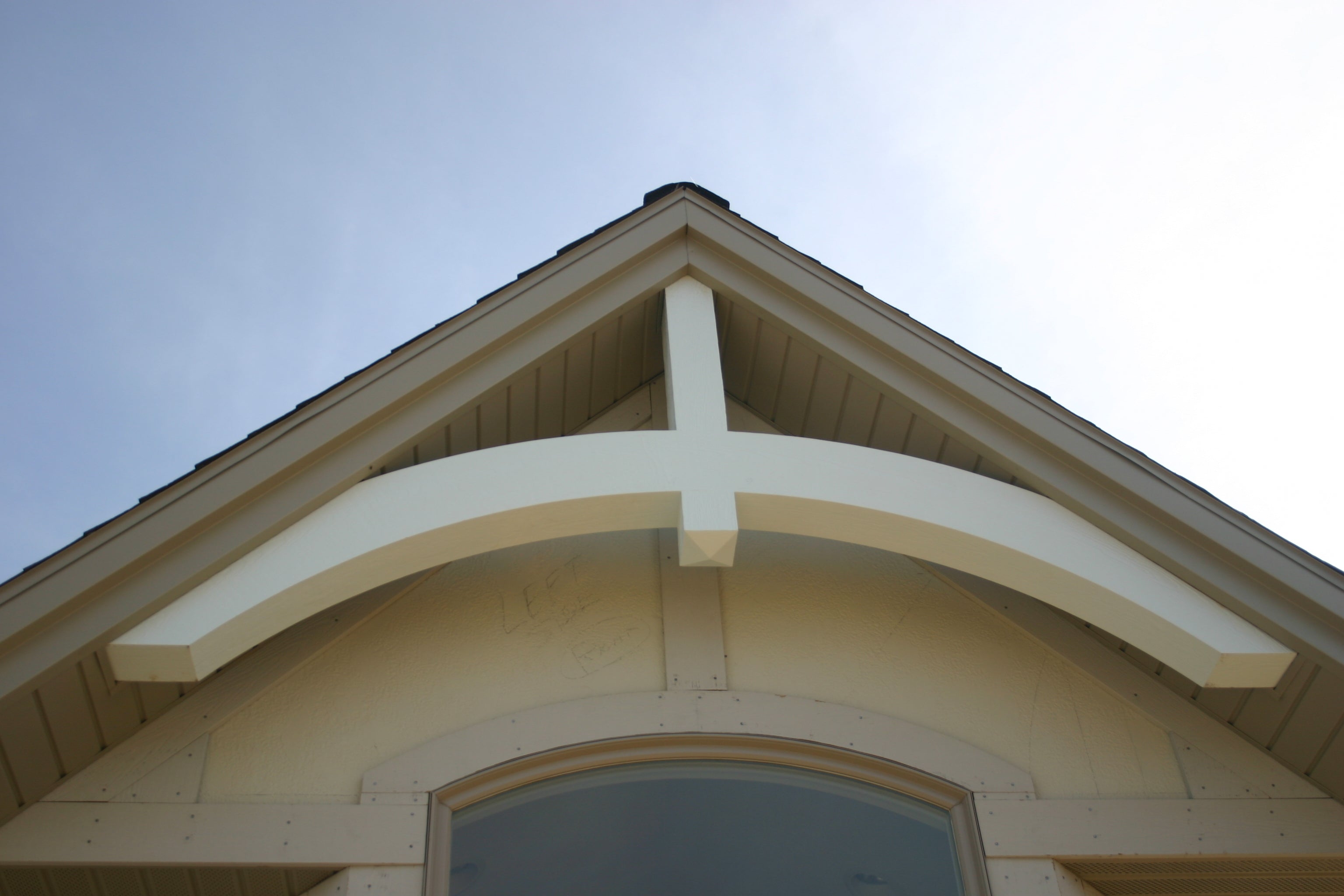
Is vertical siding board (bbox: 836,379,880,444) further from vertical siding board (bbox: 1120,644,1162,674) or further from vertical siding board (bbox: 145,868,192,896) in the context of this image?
vertical siding board (bbox: 145,868,192,896)

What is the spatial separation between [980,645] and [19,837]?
3447 mm

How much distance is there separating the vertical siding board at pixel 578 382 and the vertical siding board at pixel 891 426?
1.29m

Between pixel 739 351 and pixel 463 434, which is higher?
pixel 739 351

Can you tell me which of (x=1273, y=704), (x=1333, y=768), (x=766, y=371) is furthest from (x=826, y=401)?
(x=1333, y=768)

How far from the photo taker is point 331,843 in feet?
10.1

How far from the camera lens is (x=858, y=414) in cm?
411

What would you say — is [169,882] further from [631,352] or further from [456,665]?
[631,352]

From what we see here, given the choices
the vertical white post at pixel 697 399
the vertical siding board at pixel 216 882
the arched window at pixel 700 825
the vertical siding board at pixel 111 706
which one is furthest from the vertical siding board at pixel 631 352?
the vertical siding board at pixel 216 882

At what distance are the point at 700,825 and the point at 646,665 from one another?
62cm

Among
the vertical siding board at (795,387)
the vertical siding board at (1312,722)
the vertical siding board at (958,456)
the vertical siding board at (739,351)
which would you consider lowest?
the vertical siding board at (1312,722)

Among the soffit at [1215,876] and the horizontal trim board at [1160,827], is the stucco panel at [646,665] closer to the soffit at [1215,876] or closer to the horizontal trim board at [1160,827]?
the horizontal trim board at [1160,827]

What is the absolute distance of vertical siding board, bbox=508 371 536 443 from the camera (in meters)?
3.91

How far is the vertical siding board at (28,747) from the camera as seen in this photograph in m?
2.74

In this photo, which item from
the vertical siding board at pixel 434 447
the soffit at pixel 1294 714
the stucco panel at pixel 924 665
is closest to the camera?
the soffit at pixel 1294 714
